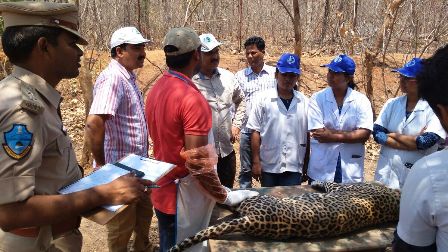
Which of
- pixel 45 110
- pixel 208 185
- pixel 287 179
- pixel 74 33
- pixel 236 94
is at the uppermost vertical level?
pixel 74 33

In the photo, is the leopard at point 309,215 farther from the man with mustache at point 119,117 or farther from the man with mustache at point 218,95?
the man with mustache at point 218,95

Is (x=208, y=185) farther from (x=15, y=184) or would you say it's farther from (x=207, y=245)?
(x=15, y=184)

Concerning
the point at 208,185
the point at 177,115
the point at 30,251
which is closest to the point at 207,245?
the point at 208,185

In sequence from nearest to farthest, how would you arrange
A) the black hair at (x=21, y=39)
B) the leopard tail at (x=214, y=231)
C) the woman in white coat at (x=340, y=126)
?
the black hair at (x=21, y=39) → the leopard tail at (x=214, y=231) → the woman in white coat at (x=340, y=126)

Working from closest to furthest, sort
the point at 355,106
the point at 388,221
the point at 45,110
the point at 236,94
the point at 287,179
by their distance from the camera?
1. the point at 45,110
2. the point at 388,221
3. the point at 355,106
4. the point at 287,179
5. the point at 236,94

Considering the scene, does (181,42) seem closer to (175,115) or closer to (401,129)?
(175,115)

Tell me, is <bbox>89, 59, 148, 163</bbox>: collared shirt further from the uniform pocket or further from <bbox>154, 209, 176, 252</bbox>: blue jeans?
the uniform pocket

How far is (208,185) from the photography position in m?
2.64

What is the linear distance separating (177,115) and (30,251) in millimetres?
1155

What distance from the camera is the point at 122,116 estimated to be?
337 cm

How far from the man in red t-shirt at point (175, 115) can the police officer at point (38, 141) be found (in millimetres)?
814

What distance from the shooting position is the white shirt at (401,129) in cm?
343

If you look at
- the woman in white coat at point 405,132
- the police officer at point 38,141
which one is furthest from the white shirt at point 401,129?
the police officer at point 38,141

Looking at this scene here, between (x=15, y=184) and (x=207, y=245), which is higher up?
(x=15, y=184)
